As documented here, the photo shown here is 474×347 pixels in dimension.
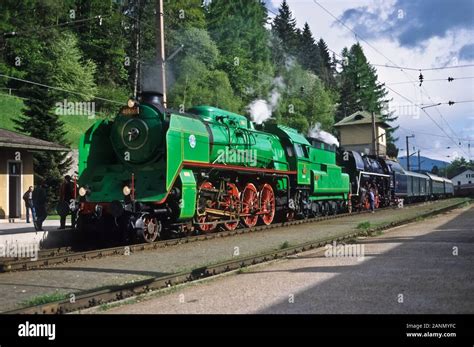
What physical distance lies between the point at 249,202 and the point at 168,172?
5146mm

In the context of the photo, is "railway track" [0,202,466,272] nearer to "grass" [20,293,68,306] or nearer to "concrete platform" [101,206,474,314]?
"grass" [20,293,68,306]

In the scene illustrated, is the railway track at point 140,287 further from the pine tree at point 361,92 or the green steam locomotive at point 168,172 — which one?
the pine tree at point 361,92

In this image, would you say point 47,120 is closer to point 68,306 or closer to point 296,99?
point 68,306

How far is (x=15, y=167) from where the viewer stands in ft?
77.0

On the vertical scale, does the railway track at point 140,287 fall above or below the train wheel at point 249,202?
below

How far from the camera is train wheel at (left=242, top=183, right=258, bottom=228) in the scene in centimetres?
1767

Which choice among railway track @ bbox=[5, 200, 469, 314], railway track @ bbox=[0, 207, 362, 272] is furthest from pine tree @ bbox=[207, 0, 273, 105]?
railway track @ bbox=[5, 200, 469, 314]

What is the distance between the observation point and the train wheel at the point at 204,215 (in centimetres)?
1506

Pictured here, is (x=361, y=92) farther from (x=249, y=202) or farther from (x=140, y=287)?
(x=140, y=287)

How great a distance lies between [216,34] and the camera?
6131 centimetres

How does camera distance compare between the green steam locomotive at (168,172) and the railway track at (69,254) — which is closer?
the railway track at (69,254)

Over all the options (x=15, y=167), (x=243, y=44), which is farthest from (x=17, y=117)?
(x=243, y=44)

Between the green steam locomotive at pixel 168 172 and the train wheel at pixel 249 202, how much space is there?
Answer: 3 cm

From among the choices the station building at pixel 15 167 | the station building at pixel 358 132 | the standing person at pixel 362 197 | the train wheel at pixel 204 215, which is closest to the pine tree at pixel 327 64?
the station building at pixel 358 132
